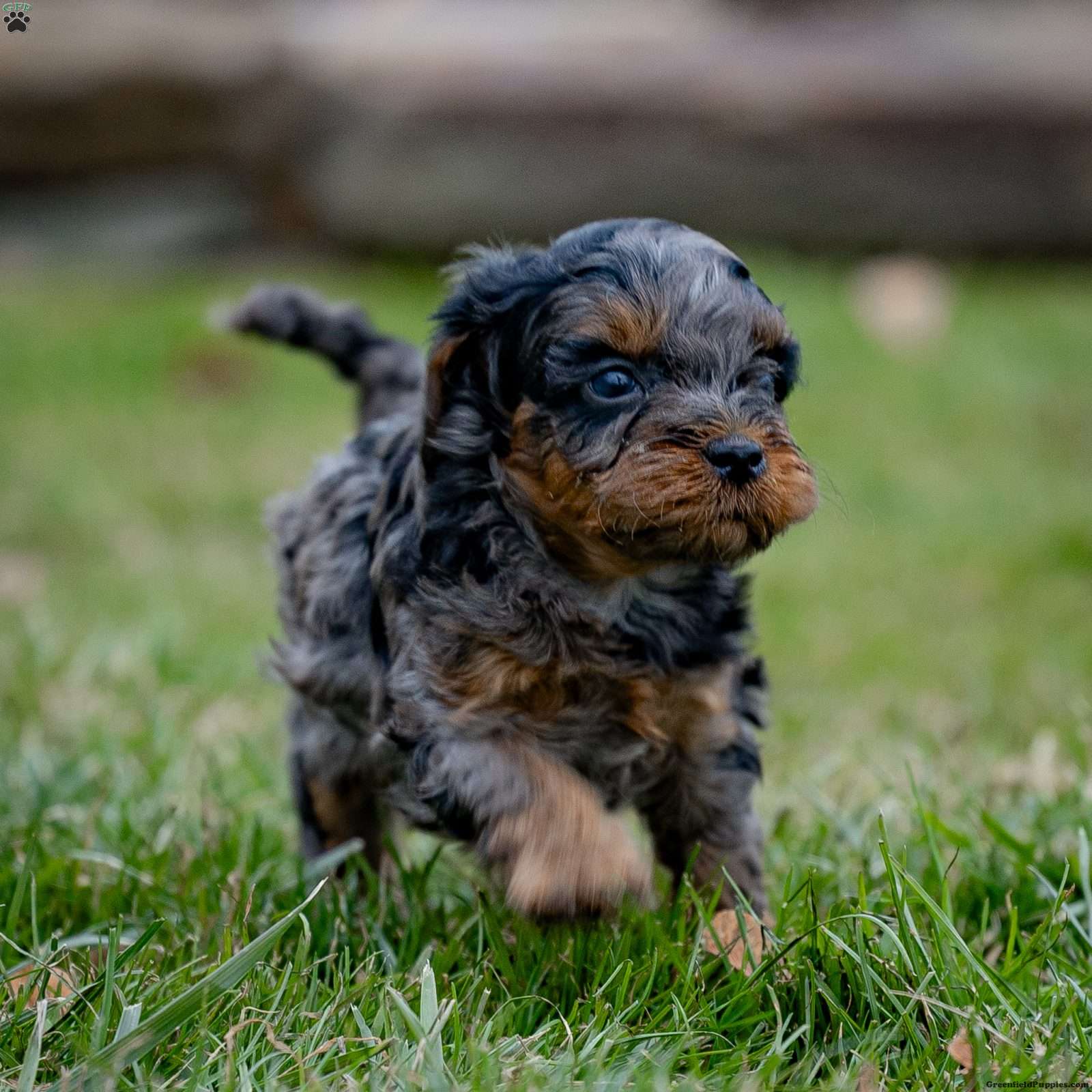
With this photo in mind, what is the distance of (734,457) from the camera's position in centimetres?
266

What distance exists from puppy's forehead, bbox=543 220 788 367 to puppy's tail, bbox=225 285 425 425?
3.82 ft

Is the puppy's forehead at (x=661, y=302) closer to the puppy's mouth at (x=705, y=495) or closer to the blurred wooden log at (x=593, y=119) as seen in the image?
the puppy's mouth at (x=705, y=495)

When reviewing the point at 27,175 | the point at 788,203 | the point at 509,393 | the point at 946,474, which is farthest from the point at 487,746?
the point at 27,175

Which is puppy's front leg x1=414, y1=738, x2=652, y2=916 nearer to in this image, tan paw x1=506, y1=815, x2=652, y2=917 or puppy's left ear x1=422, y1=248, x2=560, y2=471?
tan paw x1=506, y1=815, x2=652, y2=917

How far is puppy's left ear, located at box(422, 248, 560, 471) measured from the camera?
2.95 m

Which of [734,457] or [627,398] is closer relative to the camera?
[734,457]

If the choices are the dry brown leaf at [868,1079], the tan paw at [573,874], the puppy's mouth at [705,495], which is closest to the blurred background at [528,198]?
the puppy's mouth at [705,495]

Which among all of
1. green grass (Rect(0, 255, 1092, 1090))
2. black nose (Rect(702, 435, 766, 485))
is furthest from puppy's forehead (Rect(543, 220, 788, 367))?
green grass (Rect(0, 255, 1092, 1090))

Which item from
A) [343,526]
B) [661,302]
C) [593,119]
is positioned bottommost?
[593,119]

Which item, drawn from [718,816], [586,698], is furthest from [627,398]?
[718,816]

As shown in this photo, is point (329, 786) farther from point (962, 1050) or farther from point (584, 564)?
point (962, 1050)

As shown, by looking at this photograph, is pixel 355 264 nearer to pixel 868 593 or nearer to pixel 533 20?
pixel 533 20

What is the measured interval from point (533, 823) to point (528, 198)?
9.59 metres

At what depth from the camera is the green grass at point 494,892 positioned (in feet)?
8.13
